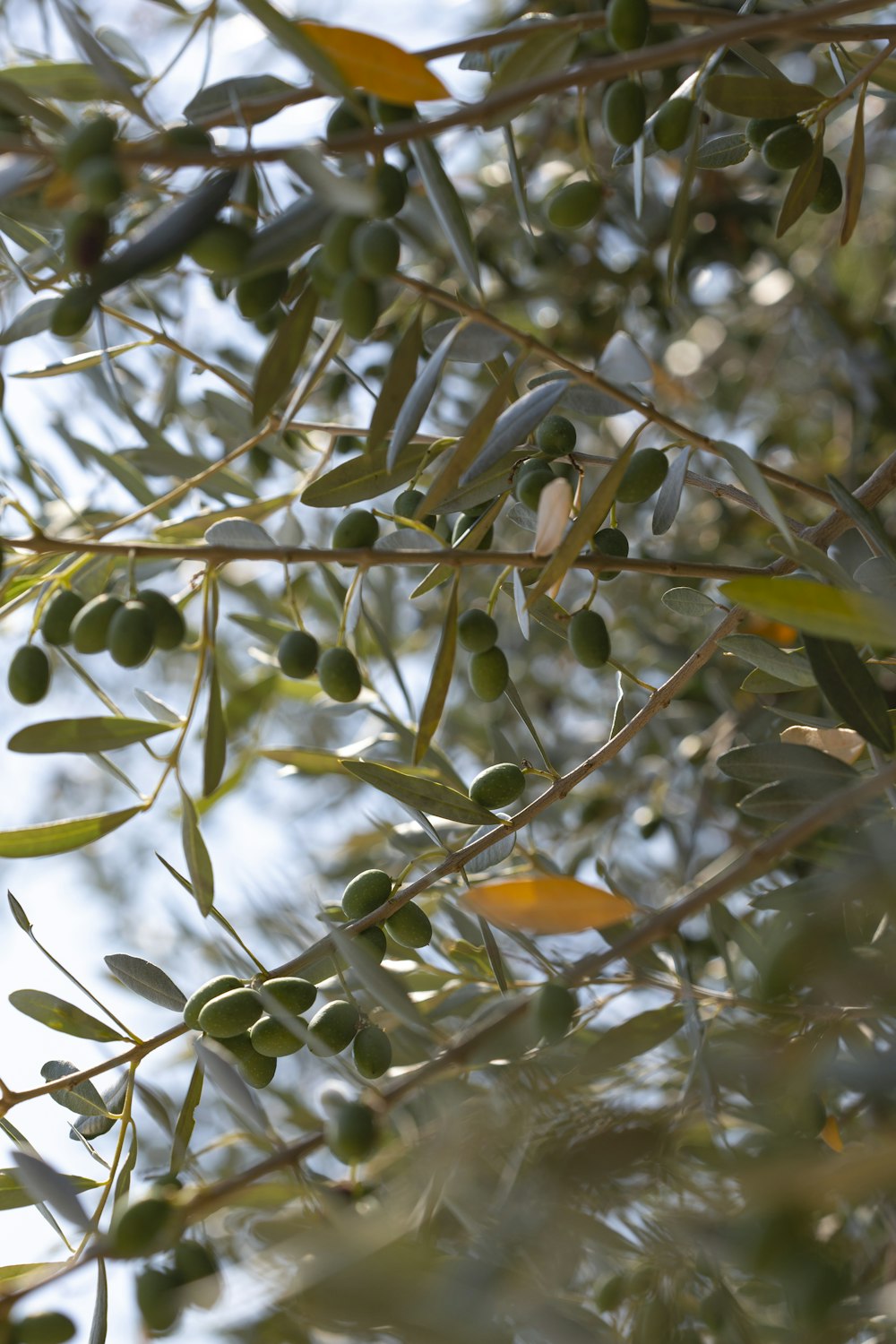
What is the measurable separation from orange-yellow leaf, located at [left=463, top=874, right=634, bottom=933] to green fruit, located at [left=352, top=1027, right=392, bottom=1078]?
0.18m

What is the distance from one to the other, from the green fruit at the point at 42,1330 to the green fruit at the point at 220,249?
613 mm

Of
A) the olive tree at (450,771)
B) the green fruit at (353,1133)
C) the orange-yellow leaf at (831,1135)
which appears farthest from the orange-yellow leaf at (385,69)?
the orange-yellow leaf at (831,1135)

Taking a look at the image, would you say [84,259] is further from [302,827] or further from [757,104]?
[302,827]

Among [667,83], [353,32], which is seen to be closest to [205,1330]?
[353,32]

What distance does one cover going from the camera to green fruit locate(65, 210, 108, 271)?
626 mm

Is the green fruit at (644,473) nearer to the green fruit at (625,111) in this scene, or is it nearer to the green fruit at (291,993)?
the green fruit at (625,111)

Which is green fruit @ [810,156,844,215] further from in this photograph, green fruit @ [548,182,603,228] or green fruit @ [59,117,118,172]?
green fruit @ [59,117,118,172]

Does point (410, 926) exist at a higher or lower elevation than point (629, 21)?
lower

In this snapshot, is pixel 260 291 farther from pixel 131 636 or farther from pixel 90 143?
pixel 131 636

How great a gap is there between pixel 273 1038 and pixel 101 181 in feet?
1.84

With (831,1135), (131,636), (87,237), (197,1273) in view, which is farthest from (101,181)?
(831,1135)

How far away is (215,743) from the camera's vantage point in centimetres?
88

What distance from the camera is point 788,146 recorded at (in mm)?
952

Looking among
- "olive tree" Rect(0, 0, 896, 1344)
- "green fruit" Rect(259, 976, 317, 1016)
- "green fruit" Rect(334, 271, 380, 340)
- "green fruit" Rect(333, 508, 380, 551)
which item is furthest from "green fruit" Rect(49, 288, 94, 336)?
"green fruit" Rect(259, 976, 317, 1016)
